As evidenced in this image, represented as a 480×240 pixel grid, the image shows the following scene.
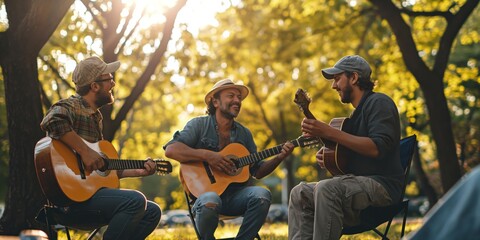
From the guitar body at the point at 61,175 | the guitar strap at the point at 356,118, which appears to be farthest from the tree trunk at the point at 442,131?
the guitar body at the point at 61,175

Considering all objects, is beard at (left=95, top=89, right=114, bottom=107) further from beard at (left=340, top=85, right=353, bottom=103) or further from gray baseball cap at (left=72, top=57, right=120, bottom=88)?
beard at (left=340, top=85, right=353, bottom=103)

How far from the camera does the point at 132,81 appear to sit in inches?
835

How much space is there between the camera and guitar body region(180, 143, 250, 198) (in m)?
6.78

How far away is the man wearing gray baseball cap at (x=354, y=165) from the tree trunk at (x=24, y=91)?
12.6 feet

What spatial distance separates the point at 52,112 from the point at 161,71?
15.2 meters

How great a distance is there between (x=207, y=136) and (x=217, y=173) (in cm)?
41

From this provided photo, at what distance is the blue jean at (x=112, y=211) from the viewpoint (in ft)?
19.3

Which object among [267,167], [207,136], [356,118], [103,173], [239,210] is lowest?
[239,210]

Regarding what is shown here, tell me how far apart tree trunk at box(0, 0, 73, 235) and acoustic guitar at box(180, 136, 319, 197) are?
2.50 meters

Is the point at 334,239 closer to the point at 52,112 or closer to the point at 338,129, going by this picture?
the point at 338,129

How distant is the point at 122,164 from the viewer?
6.36 m

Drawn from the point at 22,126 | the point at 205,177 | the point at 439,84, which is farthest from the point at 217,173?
the point at 439,84

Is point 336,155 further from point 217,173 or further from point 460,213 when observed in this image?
point 460,213

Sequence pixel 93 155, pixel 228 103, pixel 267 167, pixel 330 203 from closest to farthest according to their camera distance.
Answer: pixel 330 203, pixel 93 155, pixel 267 167, pixel 228 103
